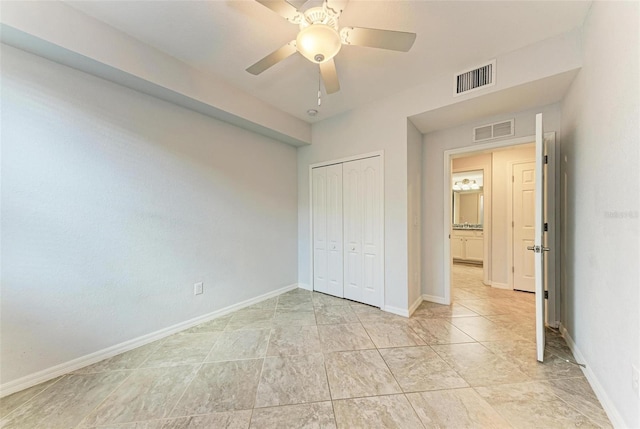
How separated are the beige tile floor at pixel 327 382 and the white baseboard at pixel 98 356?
0.06 meters

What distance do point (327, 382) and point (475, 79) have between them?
3.00m

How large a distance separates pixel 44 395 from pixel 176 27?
111 inches

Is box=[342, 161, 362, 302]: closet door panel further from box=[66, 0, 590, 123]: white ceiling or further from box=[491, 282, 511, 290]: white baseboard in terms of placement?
box=[491, 282, 511, 290]: white baseboard

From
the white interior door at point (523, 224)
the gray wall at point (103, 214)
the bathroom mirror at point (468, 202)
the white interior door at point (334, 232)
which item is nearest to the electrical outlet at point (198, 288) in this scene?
the gray wall at point (103, 214)

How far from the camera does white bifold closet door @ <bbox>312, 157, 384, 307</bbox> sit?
3014mm

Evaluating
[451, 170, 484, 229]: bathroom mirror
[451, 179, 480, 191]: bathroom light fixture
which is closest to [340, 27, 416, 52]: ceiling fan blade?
[451, 170, 484, 229]: bathroom mirror

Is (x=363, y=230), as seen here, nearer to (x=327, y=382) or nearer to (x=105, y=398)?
(x=327, y=382)

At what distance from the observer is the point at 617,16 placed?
1277 mm

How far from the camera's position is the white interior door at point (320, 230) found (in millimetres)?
3561

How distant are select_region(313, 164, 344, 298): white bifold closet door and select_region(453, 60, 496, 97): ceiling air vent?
5.39 ft

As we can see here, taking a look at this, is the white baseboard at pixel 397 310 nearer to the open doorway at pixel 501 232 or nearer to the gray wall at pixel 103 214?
the open doorway at pixel 501 232

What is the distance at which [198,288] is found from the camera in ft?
8.50

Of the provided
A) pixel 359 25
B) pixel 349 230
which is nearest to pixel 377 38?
A: pixel 359 25

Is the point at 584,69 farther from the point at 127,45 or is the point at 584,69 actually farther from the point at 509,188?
the point at 127,45
